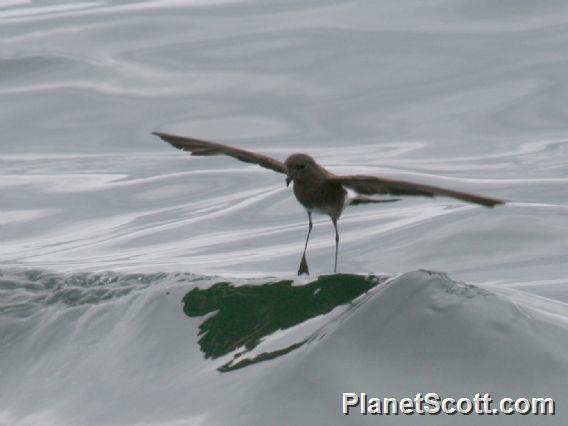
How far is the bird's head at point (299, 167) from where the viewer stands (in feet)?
28.5

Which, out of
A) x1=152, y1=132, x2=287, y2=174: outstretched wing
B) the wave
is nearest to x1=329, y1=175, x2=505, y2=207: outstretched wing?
the wave

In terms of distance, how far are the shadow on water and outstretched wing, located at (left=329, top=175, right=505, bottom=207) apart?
0.59 m

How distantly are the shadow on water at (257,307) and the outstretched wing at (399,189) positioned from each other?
0.59 meters

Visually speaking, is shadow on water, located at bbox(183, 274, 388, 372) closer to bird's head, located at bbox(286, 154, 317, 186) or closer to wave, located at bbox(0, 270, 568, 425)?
wave, located at bbox(0, 270, 568, 425)

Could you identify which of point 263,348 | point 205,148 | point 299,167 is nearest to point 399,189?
point 263,348

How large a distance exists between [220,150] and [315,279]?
1366 millimetres

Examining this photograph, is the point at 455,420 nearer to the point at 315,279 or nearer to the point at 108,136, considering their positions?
the point at 315,279

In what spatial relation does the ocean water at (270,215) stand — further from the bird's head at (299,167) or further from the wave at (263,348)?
the bird's head at (299,167)

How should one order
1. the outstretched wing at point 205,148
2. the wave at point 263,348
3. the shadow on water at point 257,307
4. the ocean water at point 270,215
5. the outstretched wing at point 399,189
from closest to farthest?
the outstretched wing at point 399,189 < the wave at point 263,348 < the ocean water at point 270,215 < the shadow on water at point 257,307 < the outstretched wing at point 205,148

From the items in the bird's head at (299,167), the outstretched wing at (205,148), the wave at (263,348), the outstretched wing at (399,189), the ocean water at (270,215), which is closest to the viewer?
the outstretched wing at (399,189)

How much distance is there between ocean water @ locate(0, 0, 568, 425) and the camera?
657 cm

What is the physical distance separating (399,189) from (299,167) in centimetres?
178

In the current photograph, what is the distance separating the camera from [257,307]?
7.60 meters

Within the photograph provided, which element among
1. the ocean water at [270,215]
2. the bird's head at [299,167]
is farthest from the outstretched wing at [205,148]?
the ocean water at [270,215]
